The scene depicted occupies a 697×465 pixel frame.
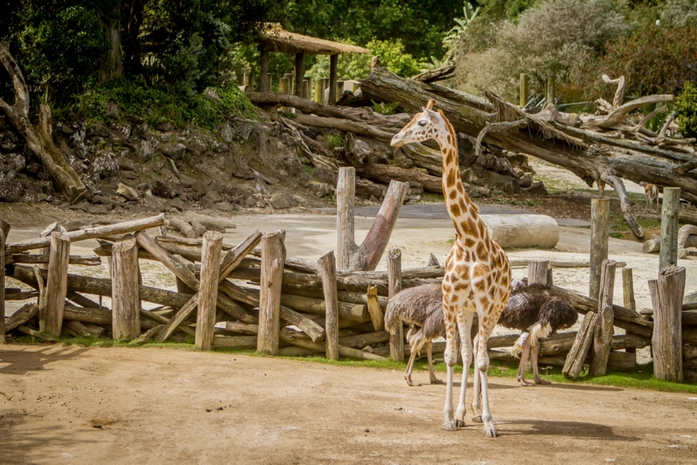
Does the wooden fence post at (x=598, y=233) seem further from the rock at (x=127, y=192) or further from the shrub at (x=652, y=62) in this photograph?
the shrub at (x=652, y=62)

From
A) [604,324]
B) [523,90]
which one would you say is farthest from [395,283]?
[523,90]

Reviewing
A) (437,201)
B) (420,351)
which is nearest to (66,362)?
(420,351)

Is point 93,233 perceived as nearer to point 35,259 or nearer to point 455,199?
point 35,259

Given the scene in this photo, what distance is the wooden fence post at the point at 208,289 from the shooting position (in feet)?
30.2

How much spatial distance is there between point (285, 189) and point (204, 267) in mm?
14102

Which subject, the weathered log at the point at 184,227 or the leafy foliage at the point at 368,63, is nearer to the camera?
the weathered log at the point at 184,227

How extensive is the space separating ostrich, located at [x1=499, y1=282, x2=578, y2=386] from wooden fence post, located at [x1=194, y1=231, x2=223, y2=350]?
2.96m

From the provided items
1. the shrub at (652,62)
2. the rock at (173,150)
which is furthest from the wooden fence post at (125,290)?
the shrub at (652,62)

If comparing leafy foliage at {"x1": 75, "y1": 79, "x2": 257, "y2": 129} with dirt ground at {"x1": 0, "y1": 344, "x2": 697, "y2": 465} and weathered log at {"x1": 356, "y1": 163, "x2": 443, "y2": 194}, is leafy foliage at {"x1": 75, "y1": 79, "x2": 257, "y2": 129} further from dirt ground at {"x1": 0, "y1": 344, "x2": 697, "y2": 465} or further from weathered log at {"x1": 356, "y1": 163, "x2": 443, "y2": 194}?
dirt ground at {"x1": 0, "y1": 344, "x2": 697, "y2": 465}

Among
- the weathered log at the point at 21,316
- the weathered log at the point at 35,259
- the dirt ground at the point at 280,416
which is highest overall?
the weathered log at the point at 35,259

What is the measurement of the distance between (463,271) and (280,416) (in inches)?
72.2

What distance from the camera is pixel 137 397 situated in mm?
7496

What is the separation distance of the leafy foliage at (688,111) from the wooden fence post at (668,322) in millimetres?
17970

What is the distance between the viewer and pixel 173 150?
73.0 feet
